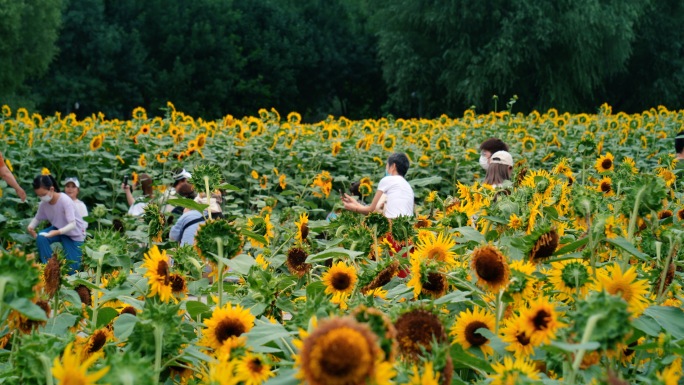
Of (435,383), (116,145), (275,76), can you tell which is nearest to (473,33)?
(275,76)

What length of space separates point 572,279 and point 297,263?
70 centimetres

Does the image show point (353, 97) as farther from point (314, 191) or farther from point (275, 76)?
point (314, 191)

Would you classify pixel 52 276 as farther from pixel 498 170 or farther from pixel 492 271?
pixel 498 170

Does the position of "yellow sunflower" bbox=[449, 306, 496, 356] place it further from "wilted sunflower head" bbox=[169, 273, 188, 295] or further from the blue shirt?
the blue shirt

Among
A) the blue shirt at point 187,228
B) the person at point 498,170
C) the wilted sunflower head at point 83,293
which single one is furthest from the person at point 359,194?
the wilted sunflower head at point 83,293

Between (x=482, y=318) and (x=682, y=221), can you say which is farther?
(x=682, y=221)

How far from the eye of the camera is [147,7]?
33.3 metres

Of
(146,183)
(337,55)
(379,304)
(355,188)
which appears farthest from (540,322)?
(337,55)

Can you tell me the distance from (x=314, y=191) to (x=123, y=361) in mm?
6584

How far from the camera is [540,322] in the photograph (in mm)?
1229

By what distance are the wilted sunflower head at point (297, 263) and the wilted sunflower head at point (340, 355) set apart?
110cm

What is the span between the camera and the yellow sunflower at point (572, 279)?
4.76ft

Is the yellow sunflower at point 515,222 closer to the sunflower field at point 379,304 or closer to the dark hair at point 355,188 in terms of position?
the sunflower field at point 379,304

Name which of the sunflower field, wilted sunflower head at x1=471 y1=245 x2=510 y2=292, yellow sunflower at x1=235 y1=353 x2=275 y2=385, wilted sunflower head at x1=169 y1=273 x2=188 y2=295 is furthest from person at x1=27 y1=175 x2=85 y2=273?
yellow sunflower at x1=235 y1=353 x2=275 y2=385
